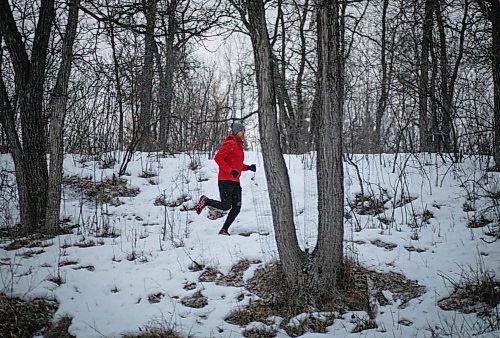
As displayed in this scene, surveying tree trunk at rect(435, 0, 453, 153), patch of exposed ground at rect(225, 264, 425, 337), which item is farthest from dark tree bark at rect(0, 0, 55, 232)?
tree trunk at rect(435, 0, 453, 153)

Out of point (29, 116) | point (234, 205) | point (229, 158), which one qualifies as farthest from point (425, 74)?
point (29, 116)

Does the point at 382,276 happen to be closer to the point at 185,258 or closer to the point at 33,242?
the point at 185,258

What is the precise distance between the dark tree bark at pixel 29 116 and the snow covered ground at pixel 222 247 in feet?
2.97

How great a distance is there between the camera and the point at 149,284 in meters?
5.55

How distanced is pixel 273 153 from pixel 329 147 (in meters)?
0.74

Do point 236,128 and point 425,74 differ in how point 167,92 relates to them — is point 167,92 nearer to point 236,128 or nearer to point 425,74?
point 236,128

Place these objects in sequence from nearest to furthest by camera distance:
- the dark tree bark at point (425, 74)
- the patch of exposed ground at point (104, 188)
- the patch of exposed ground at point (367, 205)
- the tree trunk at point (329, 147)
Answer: the tree trunk at point (329, 147), the patch of exposed ground at point (367, 205), the patch of exposed ground at point (104, 188), the dark tree bark at point (425, 74)

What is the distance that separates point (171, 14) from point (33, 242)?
4.90m

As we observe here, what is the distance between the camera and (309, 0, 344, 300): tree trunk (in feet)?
16.5

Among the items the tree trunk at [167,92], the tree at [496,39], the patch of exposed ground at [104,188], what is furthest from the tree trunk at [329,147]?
the patch of exposed ground at [104,188]

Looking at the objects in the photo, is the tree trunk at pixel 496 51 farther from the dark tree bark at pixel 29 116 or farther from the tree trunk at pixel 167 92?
the dark tree bark at pixel 29 116

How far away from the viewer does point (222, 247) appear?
6754mm

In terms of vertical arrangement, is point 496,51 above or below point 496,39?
below

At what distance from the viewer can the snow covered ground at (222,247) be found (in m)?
4.70
